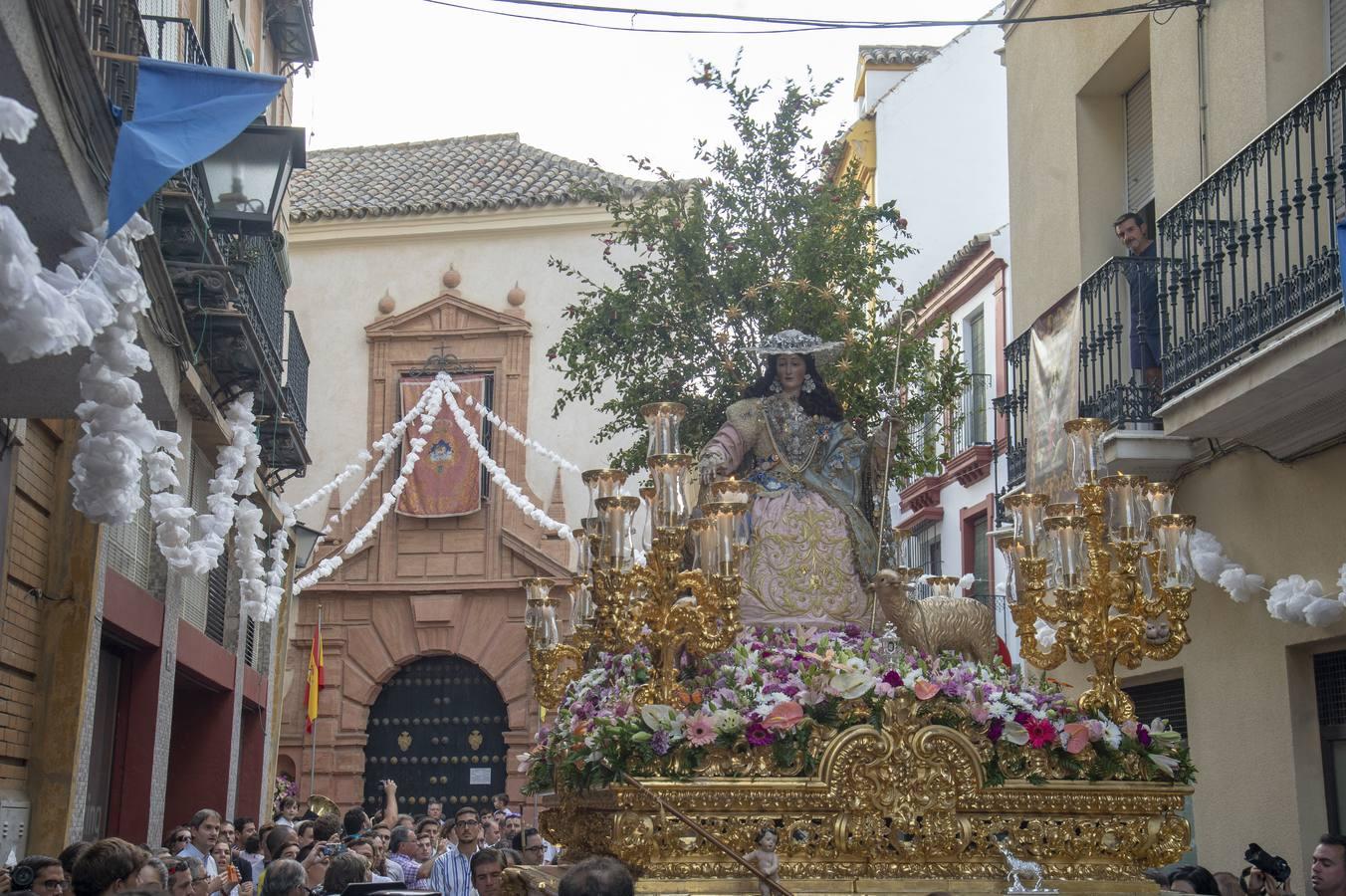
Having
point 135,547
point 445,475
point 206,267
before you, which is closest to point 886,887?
point 206,267

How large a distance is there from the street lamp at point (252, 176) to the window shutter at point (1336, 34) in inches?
218

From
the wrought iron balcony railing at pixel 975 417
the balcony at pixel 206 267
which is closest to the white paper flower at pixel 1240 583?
the balcony at pixel 206 267

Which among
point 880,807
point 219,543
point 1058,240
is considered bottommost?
point 880,807

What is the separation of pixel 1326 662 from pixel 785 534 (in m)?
3.21

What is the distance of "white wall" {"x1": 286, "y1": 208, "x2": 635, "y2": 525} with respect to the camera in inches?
900

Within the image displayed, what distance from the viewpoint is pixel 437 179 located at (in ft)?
81.9

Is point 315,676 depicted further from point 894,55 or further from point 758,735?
point 758,735

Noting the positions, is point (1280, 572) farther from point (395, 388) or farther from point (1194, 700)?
point (395, 388)

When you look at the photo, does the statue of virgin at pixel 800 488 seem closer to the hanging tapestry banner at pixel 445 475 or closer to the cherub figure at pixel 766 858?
the cherub figure at pixel 766 858

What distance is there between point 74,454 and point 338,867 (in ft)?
13.7

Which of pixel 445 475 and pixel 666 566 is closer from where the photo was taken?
pixel 666 566

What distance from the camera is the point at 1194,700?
10.2 m

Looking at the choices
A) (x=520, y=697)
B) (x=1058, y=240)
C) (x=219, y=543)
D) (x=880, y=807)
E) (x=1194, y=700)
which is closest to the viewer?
(x=880, y=807)

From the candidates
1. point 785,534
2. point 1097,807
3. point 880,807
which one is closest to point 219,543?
point 785,534
